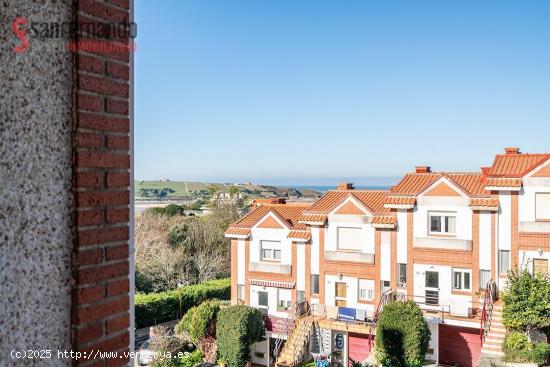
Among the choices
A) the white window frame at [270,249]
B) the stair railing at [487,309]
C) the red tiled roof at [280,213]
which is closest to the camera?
the stair railing at [487,309]

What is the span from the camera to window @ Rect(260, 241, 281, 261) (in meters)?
18.6

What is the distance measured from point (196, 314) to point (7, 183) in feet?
48.2

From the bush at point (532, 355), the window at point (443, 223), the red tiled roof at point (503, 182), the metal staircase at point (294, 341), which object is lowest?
the metal staircase at point (294, 341)

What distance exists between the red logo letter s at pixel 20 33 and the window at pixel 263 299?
1719 cm

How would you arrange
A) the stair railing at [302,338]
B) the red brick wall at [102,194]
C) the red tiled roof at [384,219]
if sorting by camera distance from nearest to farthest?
the red brick wall at [102,194], the stair railing at [302,338], the red tiled roof at [384,219]

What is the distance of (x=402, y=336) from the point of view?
13922 millimetres

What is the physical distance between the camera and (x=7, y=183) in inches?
70.1

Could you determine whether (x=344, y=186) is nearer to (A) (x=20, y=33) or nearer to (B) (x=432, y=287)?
(B) (x=432, y=287)

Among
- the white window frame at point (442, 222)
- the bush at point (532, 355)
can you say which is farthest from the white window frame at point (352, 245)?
the bush at point (532, 355)

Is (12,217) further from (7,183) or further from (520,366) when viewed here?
(520,366)

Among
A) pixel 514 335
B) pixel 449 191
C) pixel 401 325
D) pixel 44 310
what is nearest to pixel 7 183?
pixel 44 310

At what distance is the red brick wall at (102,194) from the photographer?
1.97m

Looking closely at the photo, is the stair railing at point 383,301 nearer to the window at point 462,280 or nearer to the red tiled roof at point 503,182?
the window at point 462,280

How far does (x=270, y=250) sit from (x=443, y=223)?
617 cm
